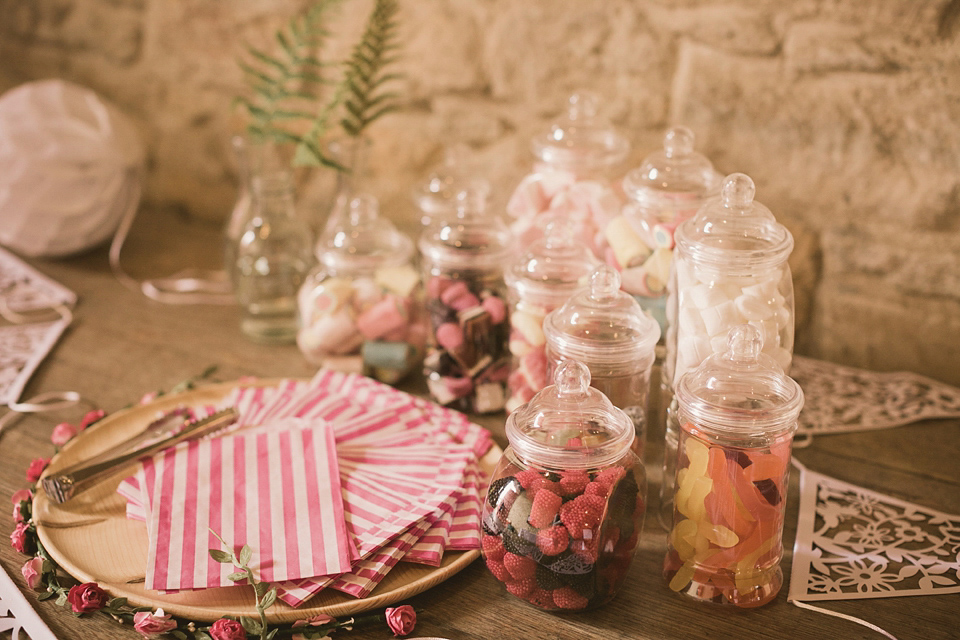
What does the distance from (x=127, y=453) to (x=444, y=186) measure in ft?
2.32

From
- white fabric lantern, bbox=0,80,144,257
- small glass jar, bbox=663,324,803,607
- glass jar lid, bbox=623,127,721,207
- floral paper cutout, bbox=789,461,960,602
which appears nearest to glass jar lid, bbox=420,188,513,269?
glass jar lid, bbox=623,127,721,207

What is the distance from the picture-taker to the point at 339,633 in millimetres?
873

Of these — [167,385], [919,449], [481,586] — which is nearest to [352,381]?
[167,385]

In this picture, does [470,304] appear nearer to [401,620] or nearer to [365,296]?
[365,296]

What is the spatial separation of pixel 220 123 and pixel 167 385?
854mm

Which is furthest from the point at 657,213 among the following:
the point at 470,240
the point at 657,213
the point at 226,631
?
the point at 226,631

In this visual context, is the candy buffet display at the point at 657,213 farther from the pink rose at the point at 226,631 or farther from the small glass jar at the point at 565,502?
the pink rose at the point at 226,631

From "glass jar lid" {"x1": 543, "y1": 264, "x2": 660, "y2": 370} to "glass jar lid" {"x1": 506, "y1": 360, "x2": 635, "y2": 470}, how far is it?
117mm

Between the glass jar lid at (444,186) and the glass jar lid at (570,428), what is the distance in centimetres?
64

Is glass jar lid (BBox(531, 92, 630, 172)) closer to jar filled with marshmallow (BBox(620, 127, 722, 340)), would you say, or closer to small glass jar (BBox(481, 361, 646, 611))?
jar filled with marshmallow (BBox(620, 127, 722, 340))

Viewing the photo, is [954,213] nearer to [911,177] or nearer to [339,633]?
[911,177]

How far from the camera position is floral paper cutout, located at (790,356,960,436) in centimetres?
127

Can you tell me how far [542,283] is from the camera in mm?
1125

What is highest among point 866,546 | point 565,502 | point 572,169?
point 572,169
